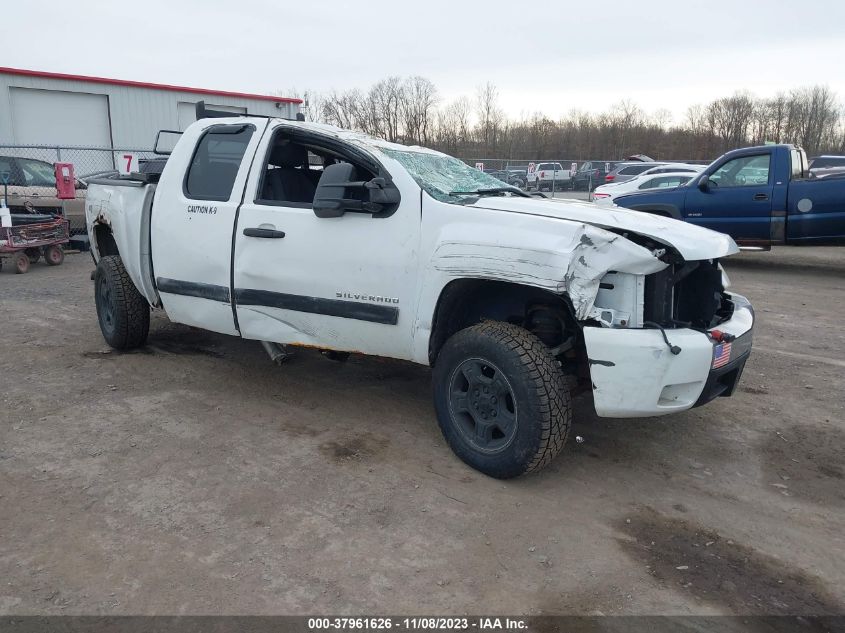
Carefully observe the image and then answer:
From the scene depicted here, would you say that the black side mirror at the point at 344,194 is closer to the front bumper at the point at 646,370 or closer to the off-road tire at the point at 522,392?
the off-road tire at the point at 522,392

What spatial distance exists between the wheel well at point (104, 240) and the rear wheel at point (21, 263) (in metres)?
5.14

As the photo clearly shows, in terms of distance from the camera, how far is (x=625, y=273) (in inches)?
129

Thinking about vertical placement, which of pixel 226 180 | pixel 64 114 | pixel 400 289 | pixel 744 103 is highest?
pixel 744 103

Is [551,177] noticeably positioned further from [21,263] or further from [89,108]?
[21,263]

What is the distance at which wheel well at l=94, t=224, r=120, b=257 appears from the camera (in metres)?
6.12

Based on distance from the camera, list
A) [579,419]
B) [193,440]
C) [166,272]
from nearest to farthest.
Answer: [193,440] < [579,419] < [166,272]

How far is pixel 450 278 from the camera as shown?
3.61 meters

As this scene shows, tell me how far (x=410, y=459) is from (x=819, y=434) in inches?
103

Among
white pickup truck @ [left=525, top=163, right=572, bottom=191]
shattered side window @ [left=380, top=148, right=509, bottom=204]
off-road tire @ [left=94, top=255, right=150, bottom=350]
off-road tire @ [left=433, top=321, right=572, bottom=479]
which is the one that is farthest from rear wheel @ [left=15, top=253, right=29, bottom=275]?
white pickup truck @ [left=525, top=163, right=572, bottom=191]

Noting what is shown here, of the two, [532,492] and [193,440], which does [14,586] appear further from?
[532,492]

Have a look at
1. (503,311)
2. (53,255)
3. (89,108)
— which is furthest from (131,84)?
(503,311)

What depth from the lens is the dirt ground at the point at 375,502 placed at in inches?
105

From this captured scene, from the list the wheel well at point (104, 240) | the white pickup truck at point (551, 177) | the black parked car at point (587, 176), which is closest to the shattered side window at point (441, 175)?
the wheel well at point (104, 240)

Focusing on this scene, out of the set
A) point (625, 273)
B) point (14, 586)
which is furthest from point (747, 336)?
point (14, 586)
